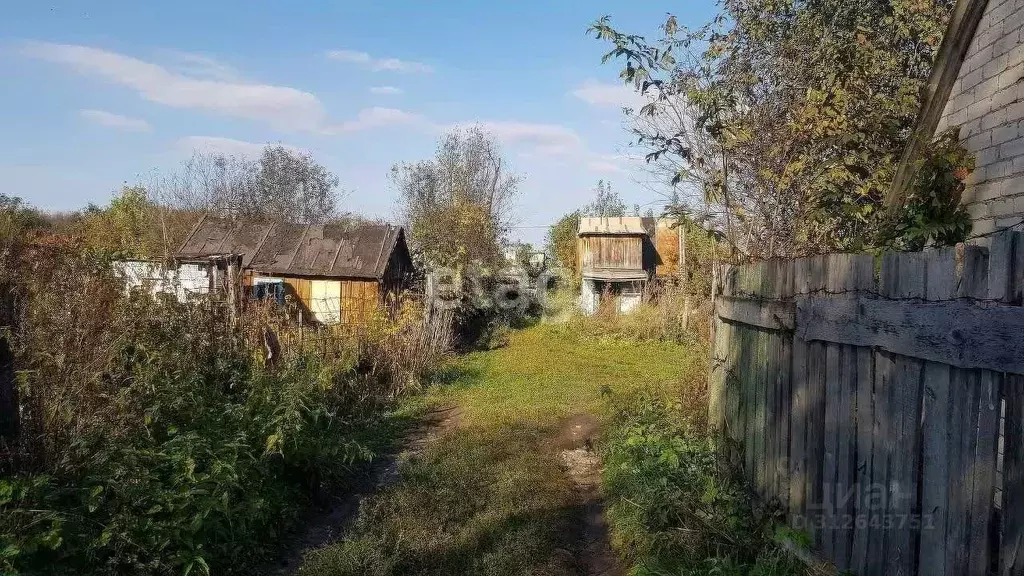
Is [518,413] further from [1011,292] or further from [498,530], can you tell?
[1011,292]

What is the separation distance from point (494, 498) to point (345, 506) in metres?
1.40

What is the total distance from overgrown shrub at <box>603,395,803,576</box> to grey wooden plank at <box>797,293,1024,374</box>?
1427mm

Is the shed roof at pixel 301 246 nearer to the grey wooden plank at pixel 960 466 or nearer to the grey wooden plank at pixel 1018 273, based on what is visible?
the grey wooden plank at pixel 960 466

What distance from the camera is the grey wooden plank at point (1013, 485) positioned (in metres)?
2.08

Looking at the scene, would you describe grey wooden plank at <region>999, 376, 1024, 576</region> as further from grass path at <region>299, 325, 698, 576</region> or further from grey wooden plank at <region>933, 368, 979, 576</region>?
grass path at <region>299, 325, 698, 576</region>

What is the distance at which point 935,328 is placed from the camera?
8.13 feet

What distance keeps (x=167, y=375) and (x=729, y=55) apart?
308 inches

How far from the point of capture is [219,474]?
5.01 meters

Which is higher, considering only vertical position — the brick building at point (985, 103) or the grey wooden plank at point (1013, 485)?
the brick building at point (985, 103)

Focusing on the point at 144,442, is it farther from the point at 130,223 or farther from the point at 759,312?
the point at 130,223

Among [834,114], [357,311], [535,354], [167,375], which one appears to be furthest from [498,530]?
[535,354]

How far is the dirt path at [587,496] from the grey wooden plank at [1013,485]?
275 cm

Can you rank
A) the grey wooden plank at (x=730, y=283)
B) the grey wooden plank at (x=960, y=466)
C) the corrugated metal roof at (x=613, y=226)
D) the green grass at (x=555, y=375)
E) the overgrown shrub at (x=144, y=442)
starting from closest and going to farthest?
the grey wooden plank at (x=960, y=466) → the overgrown shrub at (x=144, y=442) → the grey wooden plank at (x=730, y=283) → the green grass at (x=555, y=375) → the corrugated metal roof at (x=613, y=226)

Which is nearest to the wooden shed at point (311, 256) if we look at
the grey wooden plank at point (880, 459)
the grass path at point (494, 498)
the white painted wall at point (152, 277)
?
the grass path at point (494, 498)
